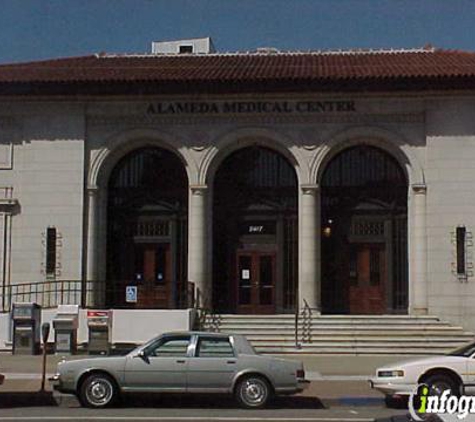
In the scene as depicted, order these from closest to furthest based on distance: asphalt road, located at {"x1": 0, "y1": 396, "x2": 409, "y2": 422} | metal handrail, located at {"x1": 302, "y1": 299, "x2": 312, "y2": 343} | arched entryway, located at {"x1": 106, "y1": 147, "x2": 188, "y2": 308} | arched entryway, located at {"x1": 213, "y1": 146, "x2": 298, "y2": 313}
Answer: asphalt road, located at {"x1": 0, "y1": 396, "x2": 409, "y2": 422}, metal handrail, located at {"x1": 302, "y1": 299, "x2": 312, "y2": 343}, arched entryway, located at {"x1": 213, "y1": 146, "x2": 298, "y2": 313}, arched entryway, located at {"x1": 106, "y1": 147, "x2": 188, "y2": 308}

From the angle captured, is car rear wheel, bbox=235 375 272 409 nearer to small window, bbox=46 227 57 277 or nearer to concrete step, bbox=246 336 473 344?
A: concrete step, bbox=246 336 473 344

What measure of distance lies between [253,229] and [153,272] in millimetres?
3841

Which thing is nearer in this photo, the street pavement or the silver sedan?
the street pavement

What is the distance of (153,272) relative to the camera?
3148cm

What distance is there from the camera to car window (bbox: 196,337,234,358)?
15969 mm

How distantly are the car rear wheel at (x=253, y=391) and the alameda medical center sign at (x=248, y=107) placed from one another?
15.9 meters

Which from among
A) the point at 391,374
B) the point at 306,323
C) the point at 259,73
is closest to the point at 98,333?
the point at 306,323

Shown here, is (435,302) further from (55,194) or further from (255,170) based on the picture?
(55,194)

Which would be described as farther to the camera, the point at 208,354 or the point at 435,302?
the point at 435,302

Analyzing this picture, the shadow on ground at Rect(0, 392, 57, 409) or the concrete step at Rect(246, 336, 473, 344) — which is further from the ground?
the concrete step at Rect(246, 336, 473, 344)

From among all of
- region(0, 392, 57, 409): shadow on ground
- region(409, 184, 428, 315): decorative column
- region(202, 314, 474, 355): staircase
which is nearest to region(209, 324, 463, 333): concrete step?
region(202, 314, 474, 355): staircase

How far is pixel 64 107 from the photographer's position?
102 ft

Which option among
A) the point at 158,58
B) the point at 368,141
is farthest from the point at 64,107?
the point at 368,141

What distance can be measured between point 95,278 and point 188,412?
15.8m
